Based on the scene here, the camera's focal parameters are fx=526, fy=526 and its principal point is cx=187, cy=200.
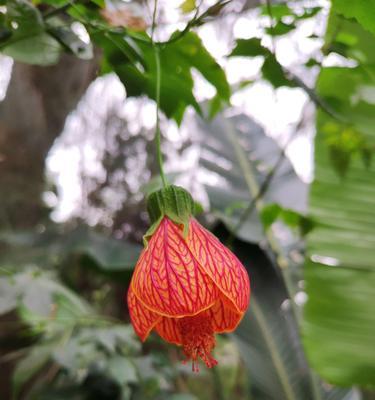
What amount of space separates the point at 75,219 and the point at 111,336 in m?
1.55

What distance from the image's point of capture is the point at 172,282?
0.40 metres

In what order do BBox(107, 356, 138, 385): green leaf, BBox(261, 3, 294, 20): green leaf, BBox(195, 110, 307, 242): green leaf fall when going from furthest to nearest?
BBox(195, 110, 307, 242): green leaf < BBox(107, 356, 138, 385): green leaf < BBox(261, 3, 294, 20): green leaf

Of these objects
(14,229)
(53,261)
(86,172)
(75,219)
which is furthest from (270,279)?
(86,172)

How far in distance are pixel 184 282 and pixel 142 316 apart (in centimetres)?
7

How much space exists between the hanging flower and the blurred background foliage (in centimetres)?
15

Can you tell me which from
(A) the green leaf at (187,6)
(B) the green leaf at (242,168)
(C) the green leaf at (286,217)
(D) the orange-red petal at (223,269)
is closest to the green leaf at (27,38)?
(A) the green leaf at (187,6)

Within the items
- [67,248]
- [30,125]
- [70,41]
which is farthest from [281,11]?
[30,125]

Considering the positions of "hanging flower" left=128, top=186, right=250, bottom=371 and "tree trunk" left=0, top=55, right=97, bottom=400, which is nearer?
"hanging flower" left=128, top=186, right=250, bottom=371

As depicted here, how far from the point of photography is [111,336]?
36.1 inches

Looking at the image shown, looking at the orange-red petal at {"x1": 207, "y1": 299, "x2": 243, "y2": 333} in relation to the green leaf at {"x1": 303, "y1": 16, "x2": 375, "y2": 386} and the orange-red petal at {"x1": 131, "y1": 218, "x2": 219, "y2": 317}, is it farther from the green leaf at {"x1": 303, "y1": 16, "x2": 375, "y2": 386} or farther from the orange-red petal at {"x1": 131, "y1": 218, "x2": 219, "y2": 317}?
the green leaf at {"x1": 303, "y1": 16, "x2": 375, "y2": 386}

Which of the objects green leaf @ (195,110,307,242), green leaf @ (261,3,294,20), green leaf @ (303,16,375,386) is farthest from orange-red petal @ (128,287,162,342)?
green leaf @ (195,110,307,242)

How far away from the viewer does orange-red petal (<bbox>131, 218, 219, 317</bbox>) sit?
1.30ft

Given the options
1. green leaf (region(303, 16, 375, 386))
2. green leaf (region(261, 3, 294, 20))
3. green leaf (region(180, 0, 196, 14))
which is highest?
green leaf (region(261, 3, 294, 20))

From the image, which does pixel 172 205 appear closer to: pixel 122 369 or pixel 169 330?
pixel 169 330
